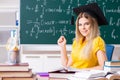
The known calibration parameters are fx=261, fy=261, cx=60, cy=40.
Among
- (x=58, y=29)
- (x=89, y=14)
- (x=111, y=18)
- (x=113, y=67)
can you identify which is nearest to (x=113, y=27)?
(x=111, y=18)

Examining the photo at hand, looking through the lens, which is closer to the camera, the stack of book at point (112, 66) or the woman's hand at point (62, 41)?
the stack of book at point (112, 66)

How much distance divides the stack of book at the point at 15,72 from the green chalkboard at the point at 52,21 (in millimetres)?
2644

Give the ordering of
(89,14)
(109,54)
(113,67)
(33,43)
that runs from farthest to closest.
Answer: (33,43) < (109,54) < (89,14) < (113,67)

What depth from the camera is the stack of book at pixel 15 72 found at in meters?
1.26

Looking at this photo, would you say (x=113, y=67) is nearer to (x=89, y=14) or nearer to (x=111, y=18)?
(x=89, y=14)

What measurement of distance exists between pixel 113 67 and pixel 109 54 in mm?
1609

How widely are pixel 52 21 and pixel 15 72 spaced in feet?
8.95

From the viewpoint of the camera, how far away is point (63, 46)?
199cm

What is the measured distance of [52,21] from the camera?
3957 mm

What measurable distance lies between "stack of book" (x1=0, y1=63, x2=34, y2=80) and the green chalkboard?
2.64 m

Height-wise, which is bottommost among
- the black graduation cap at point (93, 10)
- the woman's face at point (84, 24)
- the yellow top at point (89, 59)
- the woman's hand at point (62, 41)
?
the yellow top at point (89, 59)

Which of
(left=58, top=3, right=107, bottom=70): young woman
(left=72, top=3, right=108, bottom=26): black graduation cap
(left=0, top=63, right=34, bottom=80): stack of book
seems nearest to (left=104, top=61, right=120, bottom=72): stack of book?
(left=0, top=63, right=34, bottom=80): stack of book

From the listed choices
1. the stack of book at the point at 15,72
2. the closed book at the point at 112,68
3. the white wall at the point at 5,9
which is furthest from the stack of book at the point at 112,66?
the white wall at the point at 5,9

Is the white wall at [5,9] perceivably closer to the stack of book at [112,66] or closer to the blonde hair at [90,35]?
the blonde hair at [90,35]
